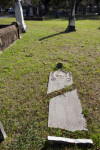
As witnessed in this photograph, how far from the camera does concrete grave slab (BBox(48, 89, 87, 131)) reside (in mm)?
2744

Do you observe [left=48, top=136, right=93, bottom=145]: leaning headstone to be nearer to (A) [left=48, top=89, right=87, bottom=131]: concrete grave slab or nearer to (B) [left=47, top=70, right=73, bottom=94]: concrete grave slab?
(A) [left=48, top=89, right=87, bottom=131]: concrete grave slab

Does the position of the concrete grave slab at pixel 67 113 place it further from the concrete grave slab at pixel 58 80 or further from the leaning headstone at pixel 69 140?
the concrete grave slab at pixel 58 80

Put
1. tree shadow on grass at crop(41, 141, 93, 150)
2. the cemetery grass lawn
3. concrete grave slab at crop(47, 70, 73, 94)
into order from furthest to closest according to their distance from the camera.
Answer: concrete grave slab at crop(47, 70, 73, 94) → the cemetery grass lawn → tree shadow on grass at crop(41, 141, 93, 150)

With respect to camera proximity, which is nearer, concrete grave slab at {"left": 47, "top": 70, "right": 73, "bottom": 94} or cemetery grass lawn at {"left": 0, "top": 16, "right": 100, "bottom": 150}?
cemetery grass lawn at {"left": 0, "top": 16, "right": 100, "bottom": 150}

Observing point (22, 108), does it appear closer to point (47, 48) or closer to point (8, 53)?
point (8, 53)

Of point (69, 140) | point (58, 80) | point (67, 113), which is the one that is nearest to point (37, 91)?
point (58, 80)

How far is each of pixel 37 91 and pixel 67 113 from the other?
1248 mm

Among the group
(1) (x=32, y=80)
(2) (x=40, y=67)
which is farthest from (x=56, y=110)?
(2) (x=40, y=67)

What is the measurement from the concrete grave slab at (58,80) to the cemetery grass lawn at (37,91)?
182 mm

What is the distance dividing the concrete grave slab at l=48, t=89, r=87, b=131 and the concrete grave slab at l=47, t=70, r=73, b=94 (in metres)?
0.43

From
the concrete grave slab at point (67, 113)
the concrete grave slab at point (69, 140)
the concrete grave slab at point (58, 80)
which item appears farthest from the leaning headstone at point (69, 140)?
the concrete grave slab at point (58, 80)

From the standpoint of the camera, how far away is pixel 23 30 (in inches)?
456

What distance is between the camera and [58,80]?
4.40 metres

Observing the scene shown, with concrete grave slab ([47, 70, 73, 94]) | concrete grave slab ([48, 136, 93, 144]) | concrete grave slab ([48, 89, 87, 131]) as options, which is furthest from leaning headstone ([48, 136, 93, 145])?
concrete grave slab ([47, 70, 73, 94])
